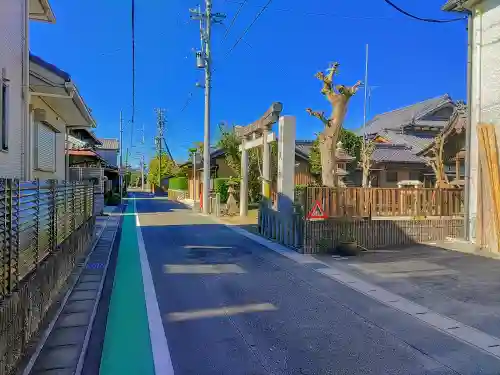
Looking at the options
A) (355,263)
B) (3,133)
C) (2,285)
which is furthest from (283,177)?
(2,285)

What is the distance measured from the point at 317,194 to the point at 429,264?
3.08m

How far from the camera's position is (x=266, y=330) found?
5055 mm

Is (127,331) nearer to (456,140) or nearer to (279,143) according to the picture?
(279,143)

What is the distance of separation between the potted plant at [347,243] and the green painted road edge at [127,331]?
4664mm

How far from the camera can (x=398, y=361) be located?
4164mm

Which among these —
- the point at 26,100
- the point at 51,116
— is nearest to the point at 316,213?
the point at 26,100

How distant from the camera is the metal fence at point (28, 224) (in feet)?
12.6

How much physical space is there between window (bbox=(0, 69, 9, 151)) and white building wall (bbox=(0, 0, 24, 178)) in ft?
0.44

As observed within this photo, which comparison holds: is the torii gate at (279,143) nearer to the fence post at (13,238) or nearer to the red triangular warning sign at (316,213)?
the red triangular warning sign at (316,213)

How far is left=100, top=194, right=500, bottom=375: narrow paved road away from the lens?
4102 millimetres

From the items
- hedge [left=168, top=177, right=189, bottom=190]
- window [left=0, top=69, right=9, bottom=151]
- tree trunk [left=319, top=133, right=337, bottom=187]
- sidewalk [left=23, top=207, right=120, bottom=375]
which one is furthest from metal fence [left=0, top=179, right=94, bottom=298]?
hedge [left=168, top=177, right=189, bottom=190]

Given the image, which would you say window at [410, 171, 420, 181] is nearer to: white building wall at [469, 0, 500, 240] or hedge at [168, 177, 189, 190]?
white building wall at [469, 0, 500, 240]

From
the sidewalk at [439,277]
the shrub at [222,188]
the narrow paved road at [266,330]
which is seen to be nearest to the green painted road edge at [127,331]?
the narrow paved road at [266,330]

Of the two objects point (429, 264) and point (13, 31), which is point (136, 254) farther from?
point (429, 264)
